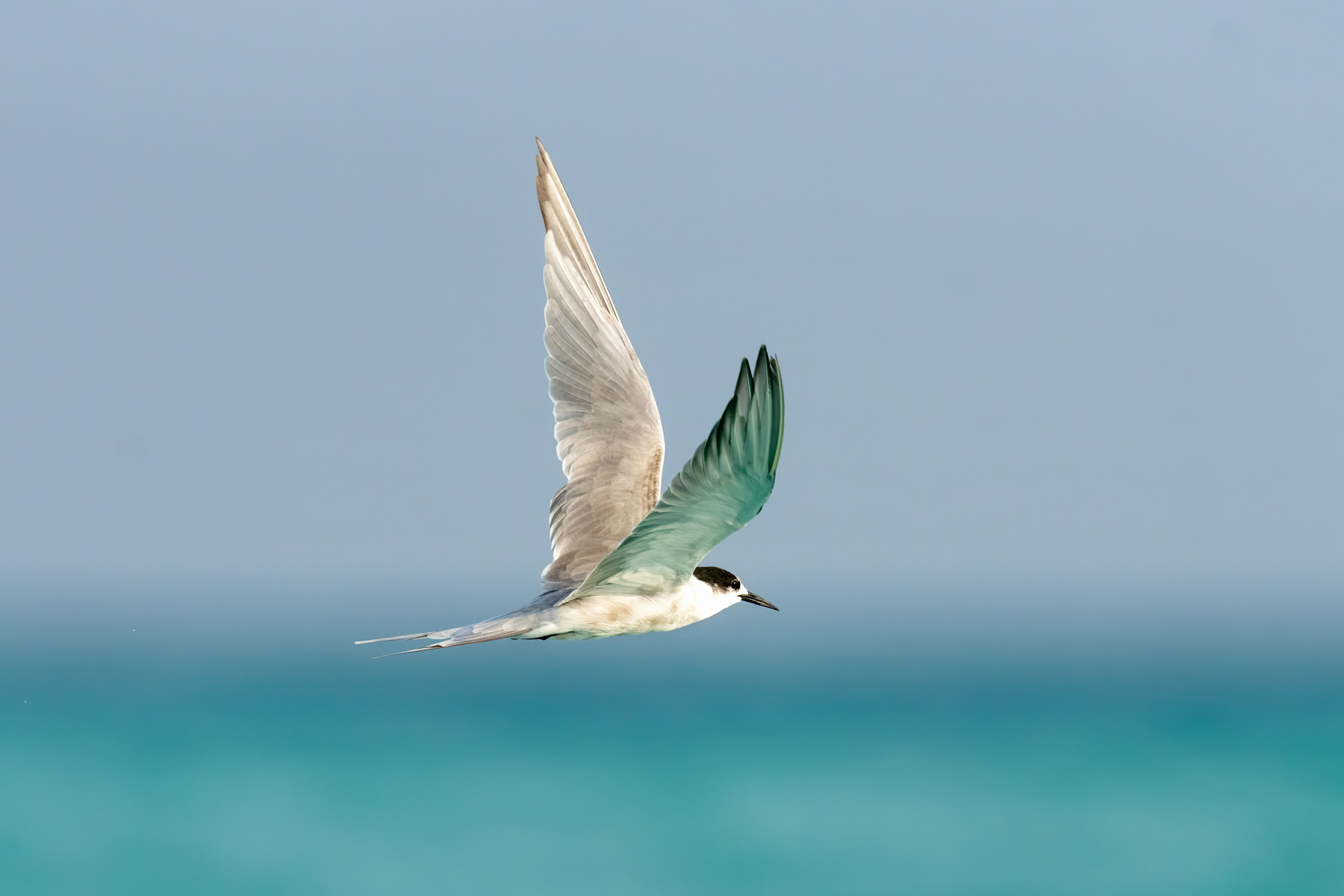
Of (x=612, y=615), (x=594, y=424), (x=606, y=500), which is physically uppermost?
(x=594, y=424)

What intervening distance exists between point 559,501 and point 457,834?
69.1 meters

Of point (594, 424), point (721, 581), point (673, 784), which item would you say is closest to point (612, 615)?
point (721, 581)

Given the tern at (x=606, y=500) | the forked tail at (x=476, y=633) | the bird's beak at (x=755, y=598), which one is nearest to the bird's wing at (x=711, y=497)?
the tern at (x=606, y=500)

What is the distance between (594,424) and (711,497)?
9.66 feet

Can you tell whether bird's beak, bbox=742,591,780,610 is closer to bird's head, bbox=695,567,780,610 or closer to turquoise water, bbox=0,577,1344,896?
bird's head, bbox=695,567,780,610

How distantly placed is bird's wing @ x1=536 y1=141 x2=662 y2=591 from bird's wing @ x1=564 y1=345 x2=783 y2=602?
126 cm

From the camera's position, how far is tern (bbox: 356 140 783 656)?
7.16 metres

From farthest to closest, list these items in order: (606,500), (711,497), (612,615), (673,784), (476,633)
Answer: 1. (673,784)
2. (606,500)
3. (612,615)
4. (476,633)
5. (711,497)

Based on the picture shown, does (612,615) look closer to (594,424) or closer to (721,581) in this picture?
(721,581)

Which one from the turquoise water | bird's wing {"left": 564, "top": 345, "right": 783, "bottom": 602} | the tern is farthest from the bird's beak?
the turquoise water

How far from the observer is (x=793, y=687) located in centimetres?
12675

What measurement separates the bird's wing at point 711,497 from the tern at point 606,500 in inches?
0.5

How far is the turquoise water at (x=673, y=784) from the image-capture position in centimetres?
6900

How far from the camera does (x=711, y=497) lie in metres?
6.75
